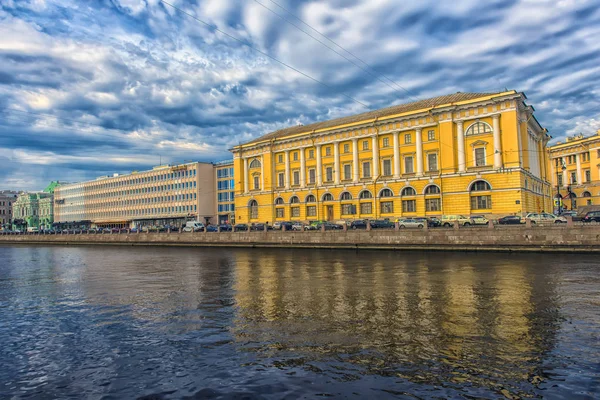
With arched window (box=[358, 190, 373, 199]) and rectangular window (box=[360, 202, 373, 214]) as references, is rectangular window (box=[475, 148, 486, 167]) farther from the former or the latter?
rectangular window (box=[360, 202, 373, 214])

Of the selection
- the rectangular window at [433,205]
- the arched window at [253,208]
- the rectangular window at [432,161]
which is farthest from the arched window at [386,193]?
the arched window at [253,208]

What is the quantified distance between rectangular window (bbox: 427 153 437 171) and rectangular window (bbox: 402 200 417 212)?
472cm

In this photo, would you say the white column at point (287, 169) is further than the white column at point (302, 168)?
Yes

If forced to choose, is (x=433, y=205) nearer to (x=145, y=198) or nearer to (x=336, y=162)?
(x=336, y=162)

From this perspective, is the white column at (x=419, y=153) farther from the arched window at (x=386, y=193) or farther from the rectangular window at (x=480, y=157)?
the rectangular window at (x=480, y=157)

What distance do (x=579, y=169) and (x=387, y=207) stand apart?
43.3 meters

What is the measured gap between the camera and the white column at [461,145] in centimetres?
5116

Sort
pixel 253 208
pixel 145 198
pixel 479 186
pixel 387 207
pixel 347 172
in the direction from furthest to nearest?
pixel 145 198
pixel 253 208
pixel 347 172
pixel 387 207
pixel 479 186

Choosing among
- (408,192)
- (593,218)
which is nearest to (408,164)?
(408,192)

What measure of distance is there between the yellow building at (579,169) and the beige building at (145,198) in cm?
6370

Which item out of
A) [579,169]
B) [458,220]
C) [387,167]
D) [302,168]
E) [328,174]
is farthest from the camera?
Answer: [579,169]

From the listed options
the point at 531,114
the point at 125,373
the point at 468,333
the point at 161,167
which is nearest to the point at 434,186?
the point at 531,114

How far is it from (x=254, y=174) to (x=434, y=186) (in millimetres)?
30743

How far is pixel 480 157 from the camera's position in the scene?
166 ft
